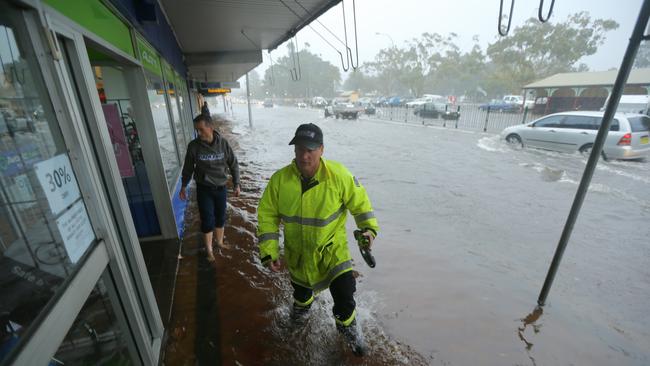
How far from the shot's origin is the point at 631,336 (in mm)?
2930

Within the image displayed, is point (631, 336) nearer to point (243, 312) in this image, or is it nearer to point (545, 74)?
point (243, 312)

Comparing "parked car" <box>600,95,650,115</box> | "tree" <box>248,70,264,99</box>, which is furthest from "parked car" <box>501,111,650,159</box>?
"tree" <box>248,70,264,99</box>

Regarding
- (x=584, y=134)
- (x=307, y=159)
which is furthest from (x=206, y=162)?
(x=584, y=134)

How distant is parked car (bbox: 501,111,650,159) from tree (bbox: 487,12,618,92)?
3250 centimetres

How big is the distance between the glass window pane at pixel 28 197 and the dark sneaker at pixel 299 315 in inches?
70.4

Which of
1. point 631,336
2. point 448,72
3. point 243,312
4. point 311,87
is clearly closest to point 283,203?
point 243,312

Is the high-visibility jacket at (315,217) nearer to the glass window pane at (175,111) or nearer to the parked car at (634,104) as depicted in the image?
the glass window pane at (175,111)

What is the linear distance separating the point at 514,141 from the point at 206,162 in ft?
42.7

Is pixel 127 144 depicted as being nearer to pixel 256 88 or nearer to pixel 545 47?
pixel 545 47

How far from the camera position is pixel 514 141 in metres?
12.3

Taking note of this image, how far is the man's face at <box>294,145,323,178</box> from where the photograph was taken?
6.72ft

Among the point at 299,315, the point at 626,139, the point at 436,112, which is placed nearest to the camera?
the point at 299,315

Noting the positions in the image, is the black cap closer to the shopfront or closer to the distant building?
the shopfront

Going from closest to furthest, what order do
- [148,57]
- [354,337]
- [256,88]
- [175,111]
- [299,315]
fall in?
[354,337] → [299,315] → [148,57] → [175,111] → [256,88]
